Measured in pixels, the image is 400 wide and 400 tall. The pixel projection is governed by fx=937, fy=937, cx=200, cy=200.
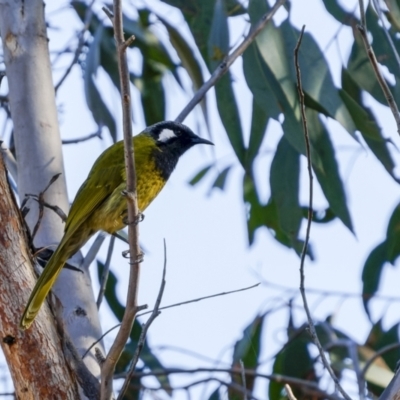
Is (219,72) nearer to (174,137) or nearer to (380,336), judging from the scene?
(174,137)

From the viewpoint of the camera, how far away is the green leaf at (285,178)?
4133 millimetres

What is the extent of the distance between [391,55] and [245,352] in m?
1.50

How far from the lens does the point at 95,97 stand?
165 inches

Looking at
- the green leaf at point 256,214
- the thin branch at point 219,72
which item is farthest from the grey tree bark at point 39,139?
the green leaf at point 256,214

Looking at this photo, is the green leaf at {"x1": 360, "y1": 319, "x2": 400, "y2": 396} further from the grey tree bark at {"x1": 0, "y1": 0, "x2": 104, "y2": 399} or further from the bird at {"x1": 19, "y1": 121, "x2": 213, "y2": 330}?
the grey tree bark at {"x1": 0, "y1": 0, "x2": 104, "y2": 399}

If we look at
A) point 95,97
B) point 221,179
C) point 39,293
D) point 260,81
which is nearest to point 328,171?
point 260,81

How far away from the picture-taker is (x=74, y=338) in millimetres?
2973

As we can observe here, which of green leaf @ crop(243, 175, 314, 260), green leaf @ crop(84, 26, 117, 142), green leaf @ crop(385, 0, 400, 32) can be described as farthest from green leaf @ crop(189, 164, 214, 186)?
green leaf @ crop(385, 0, 400, 32)

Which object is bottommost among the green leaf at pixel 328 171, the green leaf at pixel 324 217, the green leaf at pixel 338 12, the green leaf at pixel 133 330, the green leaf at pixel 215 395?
the green leaf at pixel 215 395

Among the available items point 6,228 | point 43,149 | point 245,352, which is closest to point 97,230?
point 43,149

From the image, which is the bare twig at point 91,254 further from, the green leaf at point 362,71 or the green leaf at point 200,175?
the green leaf at point 200,175

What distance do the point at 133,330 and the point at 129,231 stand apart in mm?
2311

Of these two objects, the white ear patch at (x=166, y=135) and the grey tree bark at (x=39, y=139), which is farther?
the white ear patch at (x=166, y=135)

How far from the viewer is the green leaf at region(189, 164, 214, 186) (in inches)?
211
